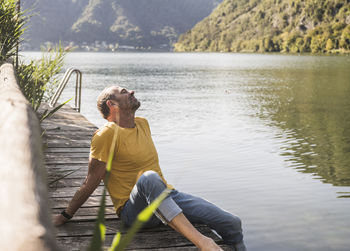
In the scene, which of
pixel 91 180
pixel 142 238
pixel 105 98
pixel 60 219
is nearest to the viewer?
pixel 142 238

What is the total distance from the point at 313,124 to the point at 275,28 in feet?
431

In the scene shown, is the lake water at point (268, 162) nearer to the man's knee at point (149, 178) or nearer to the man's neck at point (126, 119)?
the man's knee at point (149, 178)

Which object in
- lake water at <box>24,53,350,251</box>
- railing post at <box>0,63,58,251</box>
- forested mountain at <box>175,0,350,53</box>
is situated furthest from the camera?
forested mountain at <box>175,0,350,53</box>

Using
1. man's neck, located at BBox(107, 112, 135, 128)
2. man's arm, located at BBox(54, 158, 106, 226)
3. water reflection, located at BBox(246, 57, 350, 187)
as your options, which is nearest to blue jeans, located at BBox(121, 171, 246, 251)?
man's arm, located at BBox(54, 158, 106, 226)

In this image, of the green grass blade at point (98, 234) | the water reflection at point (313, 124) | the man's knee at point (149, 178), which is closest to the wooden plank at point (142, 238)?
the man's knee at point (149, 178)

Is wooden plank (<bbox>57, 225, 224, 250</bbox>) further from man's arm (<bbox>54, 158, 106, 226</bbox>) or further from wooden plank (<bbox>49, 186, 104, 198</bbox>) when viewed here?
wooden plank (<bbox>49, 186, 104, 198</bbox>)

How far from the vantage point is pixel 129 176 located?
3752mm

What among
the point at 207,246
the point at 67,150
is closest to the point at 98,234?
the point at 207,246

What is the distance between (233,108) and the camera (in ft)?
67.9

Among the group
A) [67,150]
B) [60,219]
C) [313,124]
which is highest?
[60,219]

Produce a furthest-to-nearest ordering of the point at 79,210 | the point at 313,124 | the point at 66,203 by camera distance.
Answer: the point at 313,124, the point at 66,203, the point at 79,210

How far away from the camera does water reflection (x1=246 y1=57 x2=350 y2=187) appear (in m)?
10.00

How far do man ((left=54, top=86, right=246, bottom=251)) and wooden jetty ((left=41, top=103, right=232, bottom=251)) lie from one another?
12 cm

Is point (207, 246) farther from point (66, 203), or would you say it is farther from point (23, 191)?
point (23, 191)
